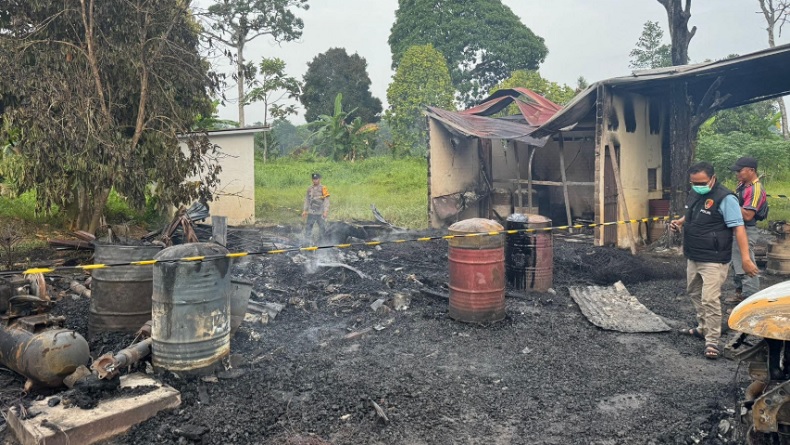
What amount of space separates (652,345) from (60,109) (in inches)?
387

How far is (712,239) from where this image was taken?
5566 millimetres

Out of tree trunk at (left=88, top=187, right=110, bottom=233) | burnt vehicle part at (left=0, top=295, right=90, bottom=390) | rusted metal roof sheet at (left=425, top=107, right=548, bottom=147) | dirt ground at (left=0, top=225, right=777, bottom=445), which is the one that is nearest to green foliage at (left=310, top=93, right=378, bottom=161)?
rusted metal roof sheet at (left=425, top=107, right=548, bottom=147)

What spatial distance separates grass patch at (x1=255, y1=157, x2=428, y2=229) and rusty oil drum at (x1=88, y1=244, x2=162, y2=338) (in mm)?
8578

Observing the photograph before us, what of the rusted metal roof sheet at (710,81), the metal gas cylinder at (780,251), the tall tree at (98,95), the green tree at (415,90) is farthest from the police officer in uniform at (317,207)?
the green tree at (415,90)

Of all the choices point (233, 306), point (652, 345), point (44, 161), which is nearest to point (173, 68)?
point (44, 161)

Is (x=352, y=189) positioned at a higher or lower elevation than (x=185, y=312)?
higher

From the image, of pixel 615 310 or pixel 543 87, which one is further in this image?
pixel 543 87

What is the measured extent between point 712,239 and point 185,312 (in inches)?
212

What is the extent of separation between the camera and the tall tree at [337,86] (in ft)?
113

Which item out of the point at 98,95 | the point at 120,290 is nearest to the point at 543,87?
the point at 98,95

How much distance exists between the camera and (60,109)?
29.5 ft

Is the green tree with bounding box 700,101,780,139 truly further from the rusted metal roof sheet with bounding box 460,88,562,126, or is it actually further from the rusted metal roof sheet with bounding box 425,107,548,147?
the rusted metal roof sheet with bounding box 425,107,548,147

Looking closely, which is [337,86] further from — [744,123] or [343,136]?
[744,123]

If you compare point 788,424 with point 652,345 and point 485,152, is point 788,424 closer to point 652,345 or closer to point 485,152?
point 652,345
